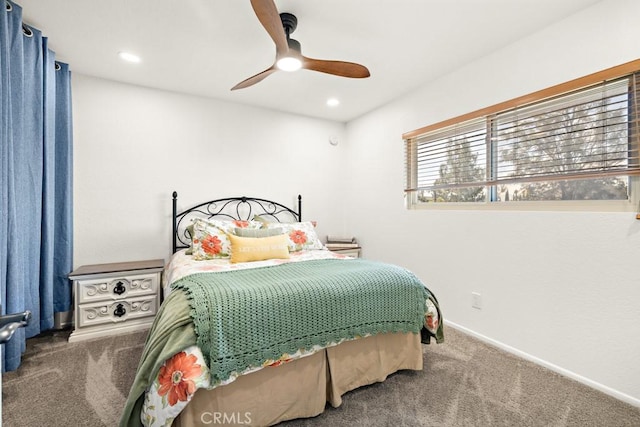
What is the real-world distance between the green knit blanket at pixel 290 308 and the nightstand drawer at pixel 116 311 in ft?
4.30

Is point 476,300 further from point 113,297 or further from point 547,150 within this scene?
point 113,297

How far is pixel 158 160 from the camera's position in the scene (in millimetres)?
3301

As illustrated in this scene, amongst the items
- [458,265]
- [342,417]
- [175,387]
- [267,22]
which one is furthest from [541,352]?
[267,22]

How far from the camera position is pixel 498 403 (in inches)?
72.6

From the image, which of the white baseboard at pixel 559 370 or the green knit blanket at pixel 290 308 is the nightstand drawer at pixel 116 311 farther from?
the white baseboard at pixel 559 370

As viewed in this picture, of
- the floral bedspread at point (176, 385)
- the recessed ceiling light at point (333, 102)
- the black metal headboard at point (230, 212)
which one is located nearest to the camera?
the floral bedspread at point (176, 385)

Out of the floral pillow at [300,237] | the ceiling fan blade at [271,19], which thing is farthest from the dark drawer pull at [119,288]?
the ceiling fan blade at [271,19]

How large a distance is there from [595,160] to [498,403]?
1.66 meters

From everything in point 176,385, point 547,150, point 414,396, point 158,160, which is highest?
point 158,160

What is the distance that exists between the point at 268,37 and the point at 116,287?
247 cm

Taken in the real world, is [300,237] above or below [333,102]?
below

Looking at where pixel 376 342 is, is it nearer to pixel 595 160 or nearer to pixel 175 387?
pixel 175 387

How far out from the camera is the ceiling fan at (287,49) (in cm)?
167

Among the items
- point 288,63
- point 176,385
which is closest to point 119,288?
point 176,385
